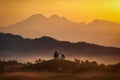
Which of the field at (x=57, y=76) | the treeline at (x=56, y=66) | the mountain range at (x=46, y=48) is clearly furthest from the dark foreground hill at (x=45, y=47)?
the field at (x=57, y=76)

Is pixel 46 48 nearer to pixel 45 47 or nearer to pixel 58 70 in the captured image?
pixel 45 47

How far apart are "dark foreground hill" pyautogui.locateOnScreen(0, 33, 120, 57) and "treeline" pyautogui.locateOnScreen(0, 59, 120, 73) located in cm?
11

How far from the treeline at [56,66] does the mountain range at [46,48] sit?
9 centimetres

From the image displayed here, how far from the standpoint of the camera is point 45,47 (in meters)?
3.88

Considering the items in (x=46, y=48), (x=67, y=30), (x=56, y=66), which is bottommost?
(x=56, y=66)

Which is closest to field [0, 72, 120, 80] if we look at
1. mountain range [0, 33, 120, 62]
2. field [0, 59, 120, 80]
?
field [0, 59, 120, 80]

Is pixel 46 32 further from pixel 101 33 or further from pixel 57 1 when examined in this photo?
pixel 101 33

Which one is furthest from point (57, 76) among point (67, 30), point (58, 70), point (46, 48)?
point (67, 30)

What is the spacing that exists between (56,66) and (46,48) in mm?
258

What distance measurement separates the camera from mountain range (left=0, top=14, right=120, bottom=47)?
154 inches

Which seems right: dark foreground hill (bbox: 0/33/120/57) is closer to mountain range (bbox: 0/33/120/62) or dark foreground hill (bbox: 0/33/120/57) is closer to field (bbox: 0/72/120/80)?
mountain range (bbox: 0/33/120/62)

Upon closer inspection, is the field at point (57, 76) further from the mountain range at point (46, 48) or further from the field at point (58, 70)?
the mountain range at point (46, 48)

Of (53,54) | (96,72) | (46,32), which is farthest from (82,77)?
(46,32)

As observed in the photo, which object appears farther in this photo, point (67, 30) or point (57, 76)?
point (67, 30)
